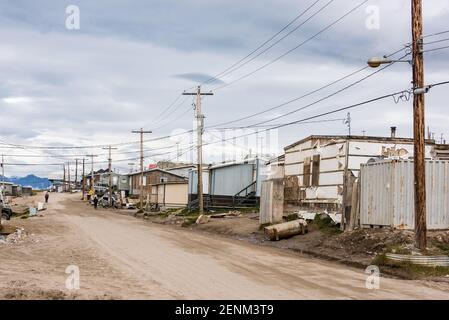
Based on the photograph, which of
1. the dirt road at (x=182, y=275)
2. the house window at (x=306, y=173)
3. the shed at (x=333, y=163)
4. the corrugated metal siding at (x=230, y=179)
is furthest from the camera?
the corrugated metal siding at (x=230, y=179)

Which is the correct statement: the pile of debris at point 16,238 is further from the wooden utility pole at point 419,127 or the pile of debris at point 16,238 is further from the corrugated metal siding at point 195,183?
the corrugated metal siding at point 195,183

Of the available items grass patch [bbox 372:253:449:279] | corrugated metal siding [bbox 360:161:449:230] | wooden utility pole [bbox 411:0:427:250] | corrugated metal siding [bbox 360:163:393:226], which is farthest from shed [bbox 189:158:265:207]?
grass patch [bbox 372:253:449:279]

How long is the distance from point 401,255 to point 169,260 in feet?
21.8

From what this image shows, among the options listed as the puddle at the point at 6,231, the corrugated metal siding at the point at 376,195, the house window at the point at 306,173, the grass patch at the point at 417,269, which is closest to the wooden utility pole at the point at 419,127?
the grass patch at the point at 417,269

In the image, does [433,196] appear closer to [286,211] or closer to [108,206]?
[286,211]

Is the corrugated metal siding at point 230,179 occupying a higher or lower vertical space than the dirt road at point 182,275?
higher

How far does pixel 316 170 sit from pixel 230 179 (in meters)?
25.0

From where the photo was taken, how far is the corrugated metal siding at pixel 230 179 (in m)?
49.7

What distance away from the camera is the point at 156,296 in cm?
1021

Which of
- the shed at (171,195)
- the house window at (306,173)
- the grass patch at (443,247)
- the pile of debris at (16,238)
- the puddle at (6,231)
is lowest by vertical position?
the pile of debris at (16,238)

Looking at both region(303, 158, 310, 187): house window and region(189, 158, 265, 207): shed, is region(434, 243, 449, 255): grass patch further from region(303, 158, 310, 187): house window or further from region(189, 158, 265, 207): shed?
region(189, 158, 265, 207): shed

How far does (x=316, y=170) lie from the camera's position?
26922 millimetres

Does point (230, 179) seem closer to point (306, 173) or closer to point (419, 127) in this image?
point (306, 173)

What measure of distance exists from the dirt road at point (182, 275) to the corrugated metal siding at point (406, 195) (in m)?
3.26
